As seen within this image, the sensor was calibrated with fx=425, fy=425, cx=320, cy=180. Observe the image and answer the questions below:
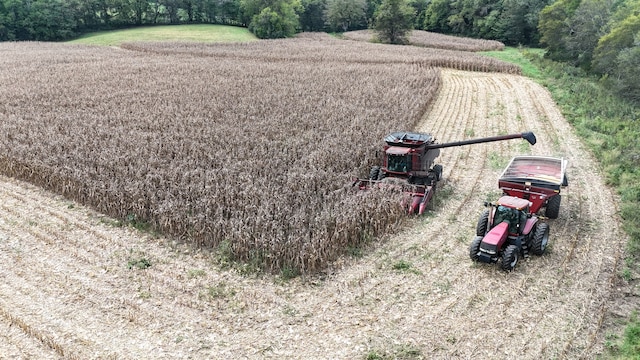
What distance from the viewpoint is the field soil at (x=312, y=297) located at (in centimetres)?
741

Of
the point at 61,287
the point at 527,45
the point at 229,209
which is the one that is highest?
the point at 527,45

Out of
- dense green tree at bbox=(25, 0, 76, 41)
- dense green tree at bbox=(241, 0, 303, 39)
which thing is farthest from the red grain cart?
dense green tree at bbox=(25, 0, 76, 41)

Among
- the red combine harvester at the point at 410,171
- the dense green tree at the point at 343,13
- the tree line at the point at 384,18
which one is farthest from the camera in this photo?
the dense green tree at the point at 343,13

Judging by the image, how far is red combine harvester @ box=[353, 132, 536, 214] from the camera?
12.2m

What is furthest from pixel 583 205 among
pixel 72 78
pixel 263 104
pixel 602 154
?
pixel 72 78

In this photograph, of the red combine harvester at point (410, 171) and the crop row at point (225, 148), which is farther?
the red combine harvester at point (410, 171)

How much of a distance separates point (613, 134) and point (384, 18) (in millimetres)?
50227

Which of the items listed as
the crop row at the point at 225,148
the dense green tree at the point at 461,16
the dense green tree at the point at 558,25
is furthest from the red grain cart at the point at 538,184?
the dense green tree at the point at 461,16

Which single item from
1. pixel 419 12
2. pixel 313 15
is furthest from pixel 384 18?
pixel 419 12

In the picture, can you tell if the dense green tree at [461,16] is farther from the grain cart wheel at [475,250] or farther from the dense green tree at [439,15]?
the grain cart wheel at [475,250]

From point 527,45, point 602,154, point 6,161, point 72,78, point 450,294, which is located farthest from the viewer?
point 527,45

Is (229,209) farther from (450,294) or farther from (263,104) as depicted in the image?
(263,104)

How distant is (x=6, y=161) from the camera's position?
1537 centimetres

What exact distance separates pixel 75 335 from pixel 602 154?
715 inches
